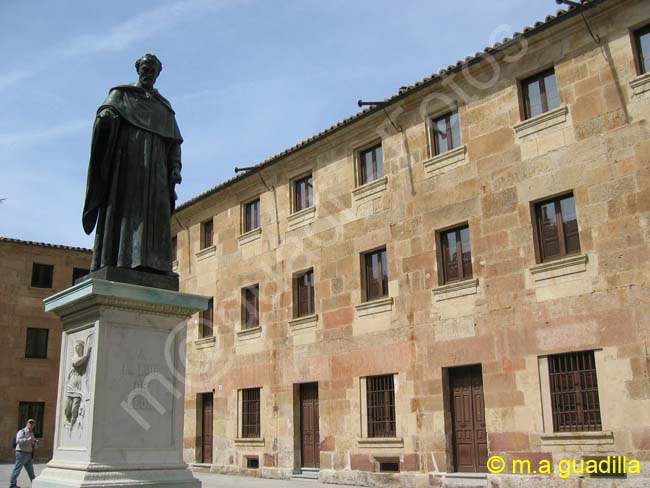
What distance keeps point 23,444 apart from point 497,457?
9.75 m

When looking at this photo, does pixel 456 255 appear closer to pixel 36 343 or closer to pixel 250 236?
pixel 250 236

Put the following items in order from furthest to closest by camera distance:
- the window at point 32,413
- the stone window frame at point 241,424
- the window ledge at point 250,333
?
the window at point 32,413 < the window ledge at point 250,333 < the stone window frame at point 241,424

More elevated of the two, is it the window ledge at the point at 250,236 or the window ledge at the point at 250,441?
the window ledge at the point at 250,236

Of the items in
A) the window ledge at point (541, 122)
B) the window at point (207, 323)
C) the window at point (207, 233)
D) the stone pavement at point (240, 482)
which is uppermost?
the window at point (207, 233)

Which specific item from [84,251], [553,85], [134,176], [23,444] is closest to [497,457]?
[553,85]

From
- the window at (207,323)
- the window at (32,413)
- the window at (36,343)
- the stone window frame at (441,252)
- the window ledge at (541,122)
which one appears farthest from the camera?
the window at (36,343)

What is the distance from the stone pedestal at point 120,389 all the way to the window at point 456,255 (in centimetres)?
1059

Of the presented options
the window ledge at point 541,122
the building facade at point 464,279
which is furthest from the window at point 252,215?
the window ledge at point 541,122

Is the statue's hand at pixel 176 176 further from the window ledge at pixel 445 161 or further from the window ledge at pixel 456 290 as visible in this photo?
the window ledge at pixel 445 161

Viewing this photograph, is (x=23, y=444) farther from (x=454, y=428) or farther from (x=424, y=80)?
(x=424, y=80)

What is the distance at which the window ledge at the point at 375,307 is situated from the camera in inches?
707

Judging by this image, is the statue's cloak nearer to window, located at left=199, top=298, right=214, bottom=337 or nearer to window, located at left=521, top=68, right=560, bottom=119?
window, located at left=521, top=68, right=560, bottom=119

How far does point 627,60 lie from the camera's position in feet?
46.8

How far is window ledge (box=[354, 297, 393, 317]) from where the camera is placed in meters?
18.0
